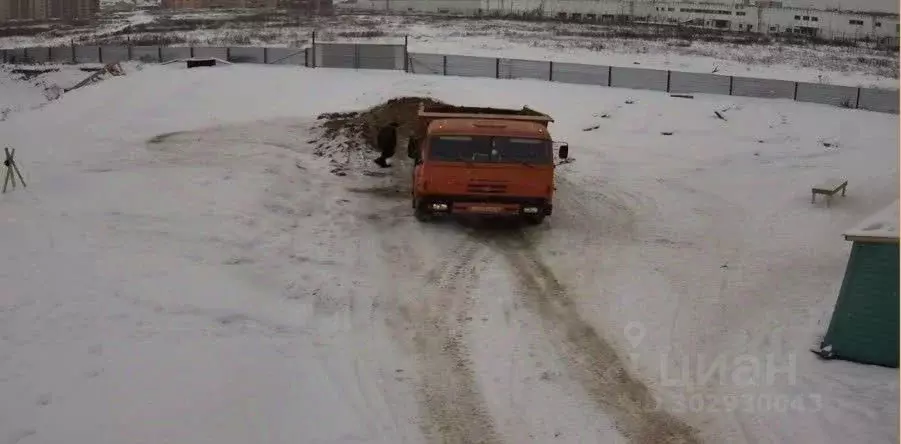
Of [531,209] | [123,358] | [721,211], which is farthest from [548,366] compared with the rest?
[721,211]

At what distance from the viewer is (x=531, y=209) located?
15.9m

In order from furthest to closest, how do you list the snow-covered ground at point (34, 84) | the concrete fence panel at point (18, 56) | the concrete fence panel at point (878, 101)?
the concrete fence panel at point (18, 56), the snow-covered ground at point (34, 84), the concrete fence panel at point (878, 101)

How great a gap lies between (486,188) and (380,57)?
2581cm

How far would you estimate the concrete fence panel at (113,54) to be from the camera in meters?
47.9

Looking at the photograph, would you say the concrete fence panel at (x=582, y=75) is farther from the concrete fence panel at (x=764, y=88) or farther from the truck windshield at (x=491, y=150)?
the truck windshield at (x=491, y=150)

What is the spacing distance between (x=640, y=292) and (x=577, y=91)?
21982mm

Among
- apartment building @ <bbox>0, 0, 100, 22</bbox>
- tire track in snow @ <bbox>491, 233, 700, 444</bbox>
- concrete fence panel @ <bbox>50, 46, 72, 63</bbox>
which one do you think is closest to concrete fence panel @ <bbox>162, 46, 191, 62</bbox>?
concrete fence panel @ <bbox>50, 46, 72, 63</bbox>

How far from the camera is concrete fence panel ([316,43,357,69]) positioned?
133 ft

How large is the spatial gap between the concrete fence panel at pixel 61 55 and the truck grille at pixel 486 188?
4169 cm

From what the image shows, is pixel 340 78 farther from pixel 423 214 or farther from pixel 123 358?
pixel 123 358

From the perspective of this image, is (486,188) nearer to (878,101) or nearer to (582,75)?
(582,75)

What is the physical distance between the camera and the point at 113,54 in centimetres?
4931

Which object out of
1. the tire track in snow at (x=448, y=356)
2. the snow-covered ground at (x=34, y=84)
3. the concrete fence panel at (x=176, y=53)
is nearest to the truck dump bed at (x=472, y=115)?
the tire track in snow at (x=448, y=356)

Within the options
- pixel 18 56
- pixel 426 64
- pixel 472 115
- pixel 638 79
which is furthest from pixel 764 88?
pixel 18 56
